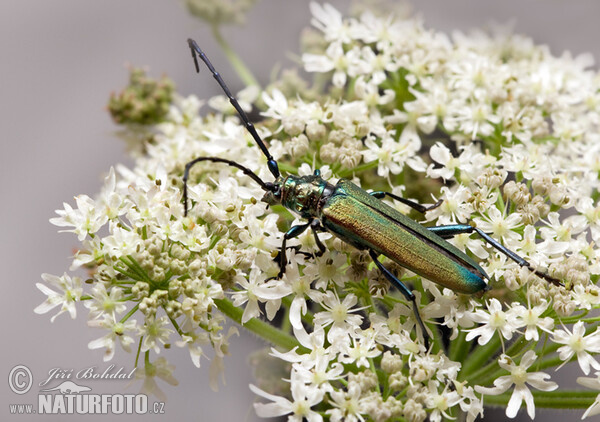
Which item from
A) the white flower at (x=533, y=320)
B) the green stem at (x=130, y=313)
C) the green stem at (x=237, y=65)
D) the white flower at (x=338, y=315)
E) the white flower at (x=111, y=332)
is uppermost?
the green stem at (x=237, y=65)

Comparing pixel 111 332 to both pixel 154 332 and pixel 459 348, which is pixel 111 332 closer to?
pixel 154 332

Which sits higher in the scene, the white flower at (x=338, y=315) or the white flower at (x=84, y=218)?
the white flower at (x=84, y=218)

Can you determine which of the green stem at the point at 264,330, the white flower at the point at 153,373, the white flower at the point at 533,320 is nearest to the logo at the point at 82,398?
the white flower at the point at 153,373

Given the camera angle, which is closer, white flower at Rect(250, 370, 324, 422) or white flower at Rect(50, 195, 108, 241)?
white flower at Rect(250, 370, 324, 422)

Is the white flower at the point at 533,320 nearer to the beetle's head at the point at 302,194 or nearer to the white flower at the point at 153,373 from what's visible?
the beetle's head at the point at 302,194

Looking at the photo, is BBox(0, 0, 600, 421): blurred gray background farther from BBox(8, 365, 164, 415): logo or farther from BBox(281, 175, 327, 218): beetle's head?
BBox(281, 175, 327, 218): beetle's head

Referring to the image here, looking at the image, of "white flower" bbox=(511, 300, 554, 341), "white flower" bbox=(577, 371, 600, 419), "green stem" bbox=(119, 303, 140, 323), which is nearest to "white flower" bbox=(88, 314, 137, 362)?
"green stem" bbox=(119, 303, 140, 323)

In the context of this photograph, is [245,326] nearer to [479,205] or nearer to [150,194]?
[150,194]
